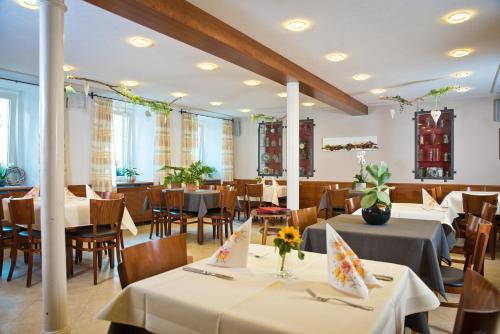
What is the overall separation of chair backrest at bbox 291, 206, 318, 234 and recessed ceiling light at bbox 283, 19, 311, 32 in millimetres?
1825

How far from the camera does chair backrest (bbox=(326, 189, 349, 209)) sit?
240 inches

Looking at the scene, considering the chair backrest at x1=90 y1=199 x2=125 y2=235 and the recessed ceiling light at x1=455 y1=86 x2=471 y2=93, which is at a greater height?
the recessed ceiling light at x1=455 y1=86 x2=471 y2=93

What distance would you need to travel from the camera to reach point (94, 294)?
10.8ft

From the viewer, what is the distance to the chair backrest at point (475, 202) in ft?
15.1

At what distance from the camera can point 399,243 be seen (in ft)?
7.89

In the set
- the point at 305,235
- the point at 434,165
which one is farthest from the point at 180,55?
the point at 434,165

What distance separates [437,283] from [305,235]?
93 centimetres

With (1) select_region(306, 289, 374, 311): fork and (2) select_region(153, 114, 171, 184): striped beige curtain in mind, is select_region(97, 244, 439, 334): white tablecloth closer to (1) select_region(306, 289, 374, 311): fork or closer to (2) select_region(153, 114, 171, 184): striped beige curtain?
(1) select_region(306, 289, 374, 311): fork

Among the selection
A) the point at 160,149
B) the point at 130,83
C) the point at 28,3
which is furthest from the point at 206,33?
the point at 160,149

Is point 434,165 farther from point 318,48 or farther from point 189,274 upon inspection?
point 189,274

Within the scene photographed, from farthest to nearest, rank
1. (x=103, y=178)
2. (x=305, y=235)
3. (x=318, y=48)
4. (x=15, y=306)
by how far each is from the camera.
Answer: (x=103, y=178) → (x=318, y=48) → (x=15, y=306) → (x=305, y=235)

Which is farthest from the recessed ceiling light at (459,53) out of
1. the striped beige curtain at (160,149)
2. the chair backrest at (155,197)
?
the striped beige curtain at (160,149)

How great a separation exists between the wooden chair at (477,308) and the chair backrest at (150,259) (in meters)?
1.29

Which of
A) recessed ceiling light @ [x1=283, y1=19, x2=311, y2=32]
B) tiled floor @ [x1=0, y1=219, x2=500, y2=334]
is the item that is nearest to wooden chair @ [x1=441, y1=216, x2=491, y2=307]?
tiled floor @ [x1=0, y1=219, x2=500, y2=334]
